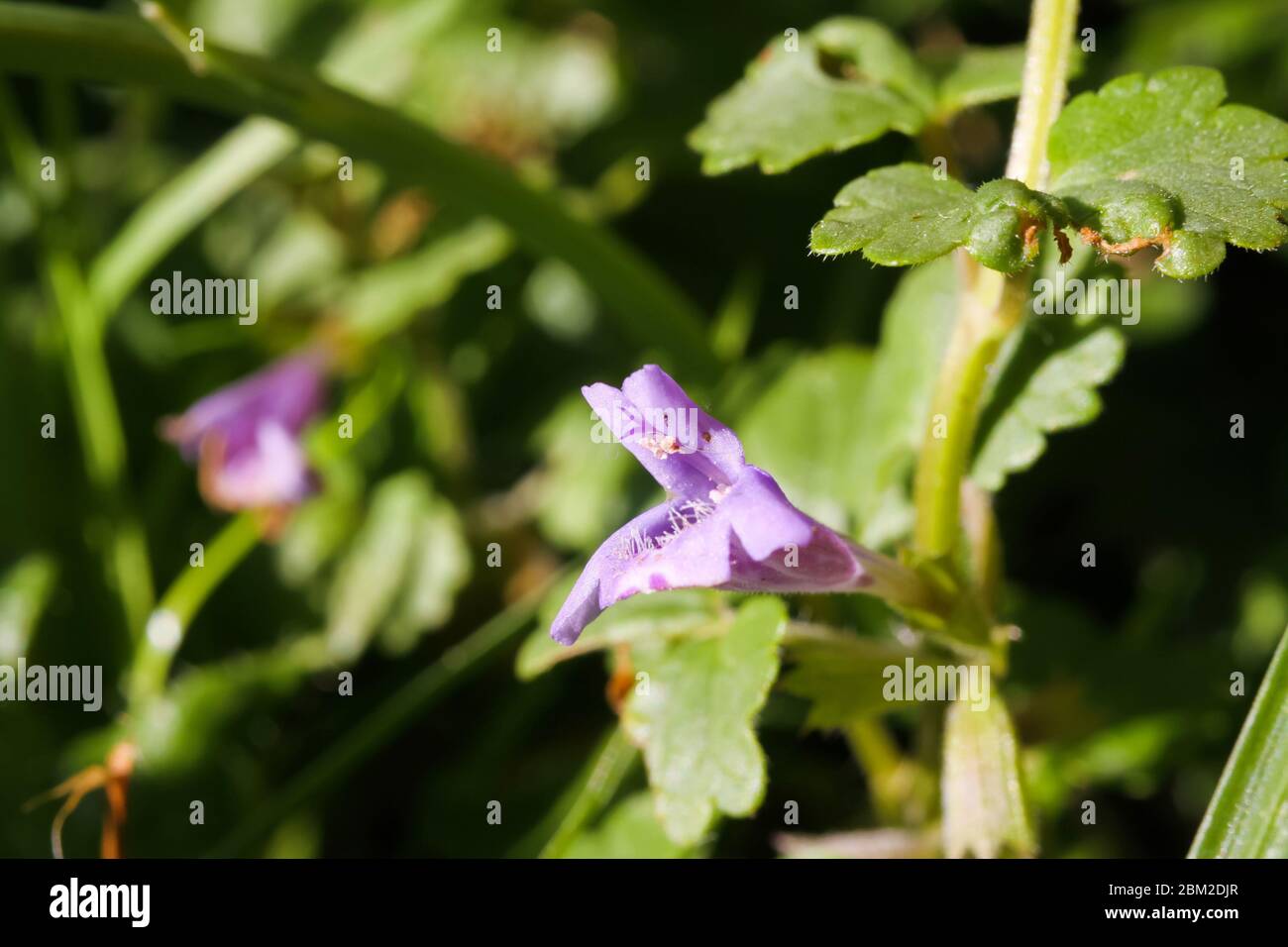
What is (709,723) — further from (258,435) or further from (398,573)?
(258,435)

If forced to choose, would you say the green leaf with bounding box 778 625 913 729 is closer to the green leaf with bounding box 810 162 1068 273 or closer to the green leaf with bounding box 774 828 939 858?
the green leaf with bounding box 774 828 939 858

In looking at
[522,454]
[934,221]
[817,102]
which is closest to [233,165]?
[522,454]

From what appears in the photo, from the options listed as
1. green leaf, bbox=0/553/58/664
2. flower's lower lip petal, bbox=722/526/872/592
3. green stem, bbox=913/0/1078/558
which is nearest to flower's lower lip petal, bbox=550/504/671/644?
flower's lower lip petal, bbox=722/526/872/592

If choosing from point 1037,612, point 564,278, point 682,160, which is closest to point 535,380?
point 564,278

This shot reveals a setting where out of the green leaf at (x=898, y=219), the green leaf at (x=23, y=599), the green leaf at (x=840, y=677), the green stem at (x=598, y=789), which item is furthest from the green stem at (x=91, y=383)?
the green leaf at (x=898, y=219)

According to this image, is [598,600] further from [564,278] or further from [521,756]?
[564,278]
